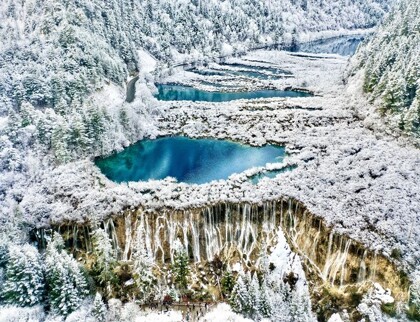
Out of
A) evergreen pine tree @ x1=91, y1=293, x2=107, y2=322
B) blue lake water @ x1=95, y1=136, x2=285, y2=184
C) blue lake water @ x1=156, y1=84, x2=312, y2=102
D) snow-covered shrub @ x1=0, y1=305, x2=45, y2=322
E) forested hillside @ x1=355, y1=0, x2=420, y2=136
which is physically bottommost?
snow-covered shrub @ x1=0, y1=305, x2=45, y2=322

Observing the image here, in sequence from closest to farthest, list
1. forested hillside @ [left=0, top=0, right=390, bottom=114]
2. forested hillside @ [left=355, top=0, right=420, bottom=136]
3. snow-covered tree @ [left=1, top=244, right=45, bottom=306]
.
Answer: snow-covered tree @ [left=1, top=244, right=45, bottom=306], forested hillside @ [left=355, top=0, right=420, bottom=136], forested hillside @ [left=0, top=0, right=390, bottom=114]

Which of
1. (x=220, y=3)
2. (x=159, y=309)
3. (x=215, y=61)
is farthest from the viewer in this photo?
(x=220, y=3)

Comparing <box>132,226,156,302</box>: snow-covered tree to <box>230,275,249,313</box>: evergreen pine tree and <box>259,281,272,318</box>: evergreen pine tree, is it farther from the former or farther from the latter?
<box>259,281,272,318</box>: evergreen pine tree

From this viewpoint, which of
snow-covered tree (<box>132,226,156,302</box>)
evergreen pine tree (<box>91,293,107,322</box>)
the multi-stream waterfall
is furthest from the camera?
the multi-stream waterfall

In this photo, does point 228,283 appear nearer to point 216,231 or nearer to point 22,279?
point 216,231

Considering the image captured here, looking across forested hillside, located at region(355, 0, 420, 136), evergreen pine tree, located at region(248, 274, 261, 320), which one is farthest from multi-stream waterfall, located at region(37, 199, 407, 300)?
forested hillside, located at region(355, 0, 420, 136)

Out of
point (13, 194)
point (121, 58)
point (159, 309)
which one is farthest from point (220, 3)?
point (159, 309)

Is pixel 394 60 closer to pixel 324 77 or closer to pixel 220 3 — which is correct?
pixel 324 77
